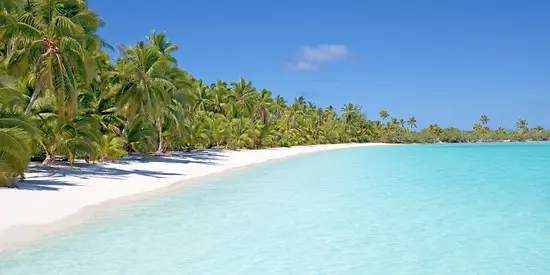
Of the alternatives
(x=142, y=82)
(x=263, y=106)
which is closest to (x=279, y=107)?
(x=263, y=106)

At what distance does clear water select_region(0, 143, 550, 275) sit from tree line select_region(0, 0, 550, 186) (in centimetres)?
492

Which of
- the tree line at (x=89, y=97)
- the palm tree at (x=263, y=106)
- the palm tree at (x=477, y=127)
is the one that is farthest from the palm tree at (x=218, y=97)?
the palm tree at (x=477, y=127)

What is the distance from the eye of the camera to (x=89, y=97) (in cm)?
2300

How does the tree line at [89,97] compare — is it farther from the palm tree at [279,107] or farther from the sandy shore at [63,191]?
the palm tree at [279,107]

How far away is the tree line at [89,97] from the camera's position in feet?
48.7

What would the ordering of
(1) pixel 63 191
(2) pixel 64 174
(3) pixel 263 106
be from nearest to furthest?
(1) pixel 63 191 < (2) pixel 64 174 < (3) pixel 263 106

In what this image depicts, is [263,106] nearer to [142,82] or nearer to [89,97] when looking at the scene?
[142,82]

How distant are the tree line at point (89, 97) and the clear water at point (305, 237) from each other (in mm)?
4916

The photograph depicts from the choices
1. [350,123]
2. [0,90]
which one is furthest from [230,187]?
[350,123]

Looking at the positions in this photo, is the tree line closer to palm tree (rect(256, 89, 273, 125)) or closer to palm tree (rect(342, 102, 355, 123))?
palm tree (rect(256, 89, 273, 125))

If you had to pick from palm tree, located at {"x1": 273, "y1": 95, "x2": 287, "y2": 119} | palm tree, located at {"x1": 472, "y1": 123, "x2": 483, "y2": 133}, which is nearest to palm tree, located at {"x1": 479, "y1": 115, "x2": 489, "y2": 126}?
palm tree, located at {"x1": 472, "y1": 123, "x2": 483, "y2": 133}

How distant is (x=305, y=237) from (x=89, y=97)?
654 inches

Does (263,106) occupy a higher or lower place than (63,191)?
higher

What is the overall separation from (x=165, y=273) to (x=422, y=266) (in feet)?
13.2
